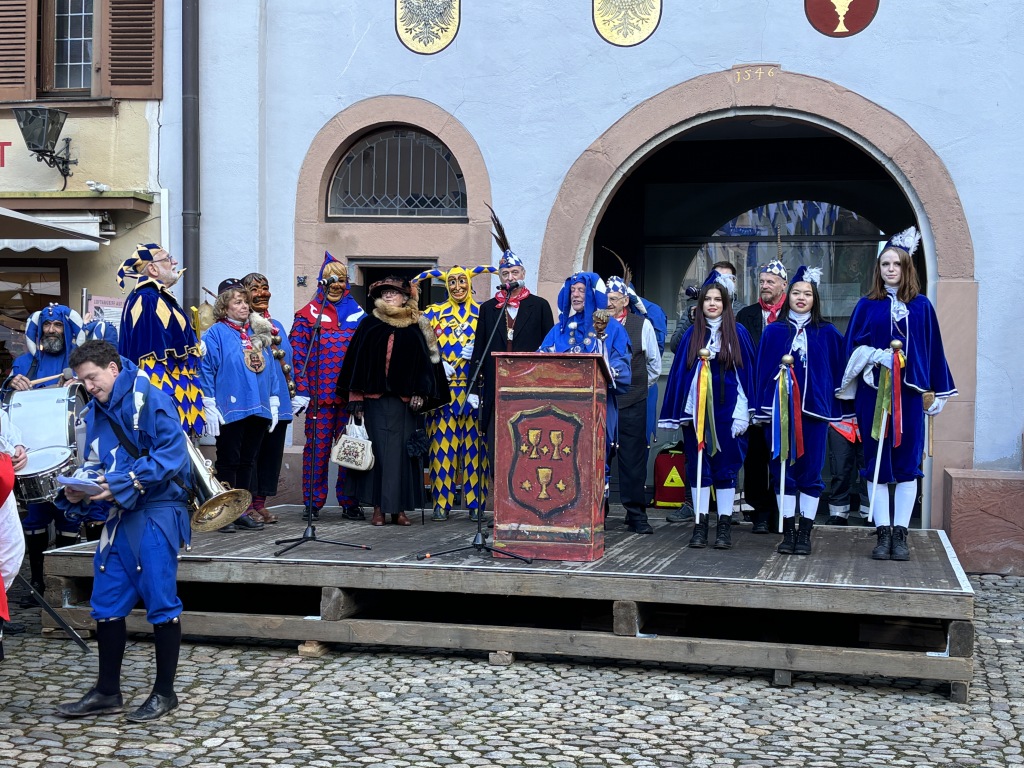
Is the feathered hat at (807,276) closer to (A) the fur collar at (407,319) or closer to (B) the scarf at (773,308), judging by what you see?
(B) the scarf at (773,308)

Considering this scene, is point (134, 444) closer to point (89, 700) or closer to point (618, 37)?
point (89, 700)

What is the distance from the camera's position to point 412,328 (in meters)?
9.17

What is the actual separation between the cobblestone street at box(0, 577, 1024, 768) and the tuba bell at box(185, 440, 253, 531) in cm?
71

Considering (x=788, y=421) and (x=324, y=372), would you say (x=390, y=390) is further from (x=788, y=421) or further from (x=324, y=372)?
(x=788, y=421)

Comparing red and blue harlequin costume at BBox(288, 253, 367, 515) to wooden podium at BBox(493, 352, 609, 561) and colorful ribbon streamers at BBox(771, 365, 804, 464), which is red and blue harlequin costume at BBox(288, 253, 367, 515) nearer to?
wooden podium at BBox(493, 352, 609, 561)

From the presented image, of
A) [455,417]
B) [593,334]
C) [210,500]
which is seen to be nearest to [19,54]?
[455,417]

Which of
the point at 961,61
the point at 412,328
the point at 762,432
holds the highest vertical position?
the point at 961,61

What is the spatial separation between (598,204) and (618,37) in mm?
1355

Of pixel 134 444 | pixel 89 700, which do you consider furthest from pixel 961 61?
pixel 89 700

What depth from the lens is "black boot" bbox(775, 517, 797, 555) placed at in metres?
7.64

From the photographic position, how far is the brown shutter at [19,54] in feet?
37.0

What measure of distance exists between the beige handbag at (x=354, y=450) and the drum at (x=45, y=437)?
2.12 metres

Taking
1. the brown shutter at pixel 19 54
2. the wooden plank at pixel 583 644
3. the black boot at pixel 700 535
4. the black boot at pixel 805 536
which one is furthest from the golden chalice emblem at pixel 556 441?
the brown shutter at pixel 19 54

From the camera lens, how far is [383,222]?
10.9 m
